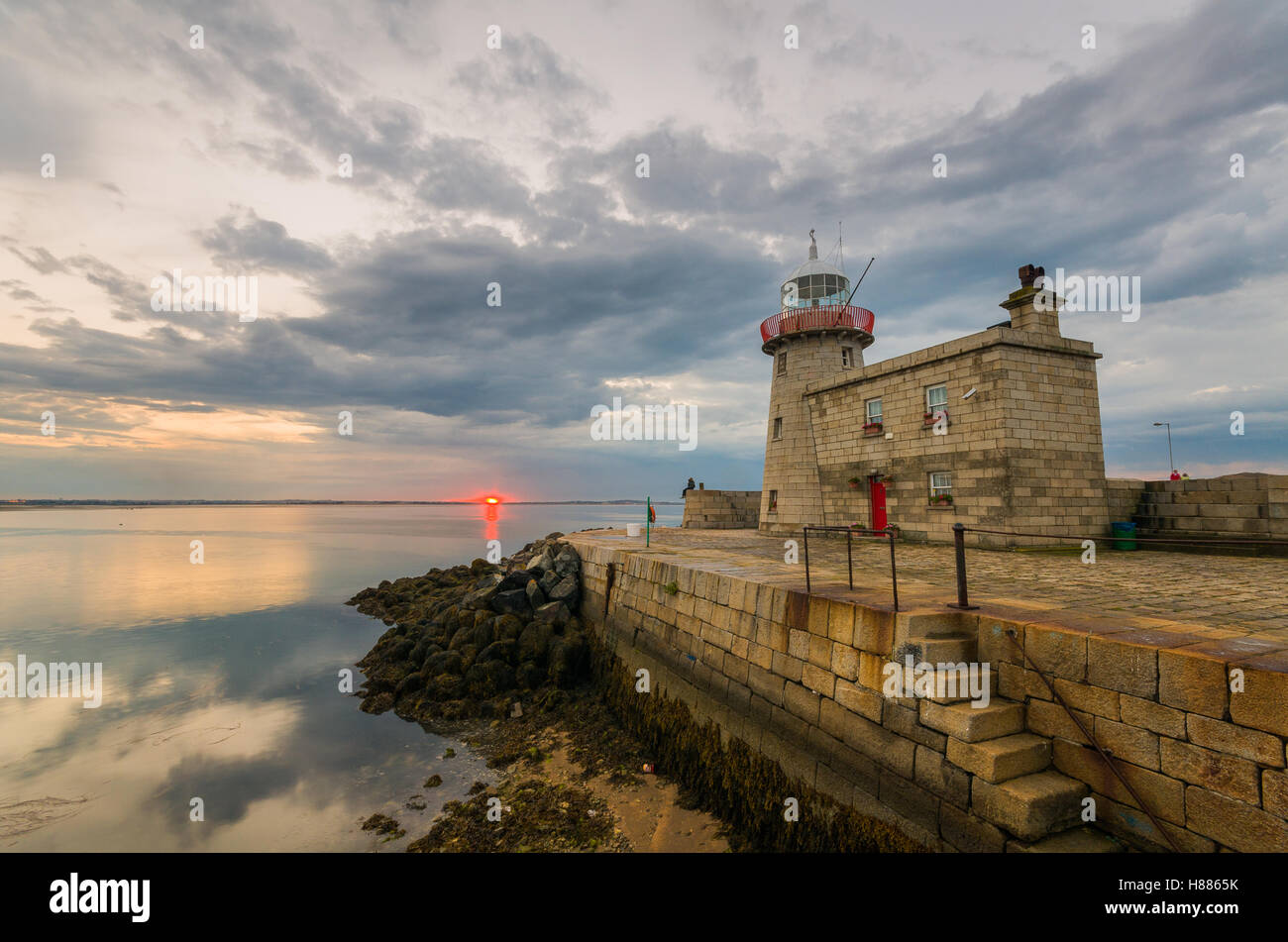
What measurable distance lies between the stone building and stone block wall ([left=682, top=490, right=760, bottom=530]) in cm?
795

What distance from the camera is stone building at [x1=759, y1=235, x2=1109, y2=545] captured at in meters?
12.3

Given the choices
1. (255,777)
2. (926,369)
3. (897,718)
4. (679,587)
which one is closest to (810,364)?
(926,369)

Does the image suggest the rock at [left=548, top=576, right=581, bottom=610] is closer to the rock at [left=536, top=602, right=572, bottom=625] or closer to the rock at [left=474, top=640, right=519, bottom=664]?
the rock at [left=536, top=602, right=572, bottom=625]

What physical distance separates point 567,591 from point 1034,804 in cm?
1214

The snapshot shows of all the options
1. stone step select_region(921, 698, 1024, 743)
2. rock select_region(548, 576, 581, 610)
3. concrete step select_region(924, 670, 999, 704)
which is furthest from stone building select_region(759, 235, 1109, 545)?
stone step select_region(921, 698, 1024, 743)

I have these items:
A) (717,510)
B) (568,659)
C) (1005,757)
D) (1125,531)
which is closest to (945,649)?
(1005,757)

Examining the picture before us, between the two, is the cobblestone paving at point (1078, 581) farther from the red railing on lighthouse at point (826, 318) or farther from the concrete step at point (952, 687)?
the red railing on lighthouse at point (826, 318)

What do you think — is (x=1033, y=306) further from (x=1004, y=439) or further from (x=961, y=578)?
(x=961, y=578)

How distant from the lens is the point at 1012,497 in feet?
39.5

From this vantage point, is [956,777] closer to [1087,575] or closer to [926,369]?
[1087,575]

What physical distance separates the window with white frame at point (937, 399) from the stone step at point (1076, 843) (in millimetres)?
11399

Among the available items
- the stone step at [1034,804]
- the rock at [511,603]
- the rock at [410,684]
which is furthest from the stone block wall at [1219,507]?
the rock at [410,684]
